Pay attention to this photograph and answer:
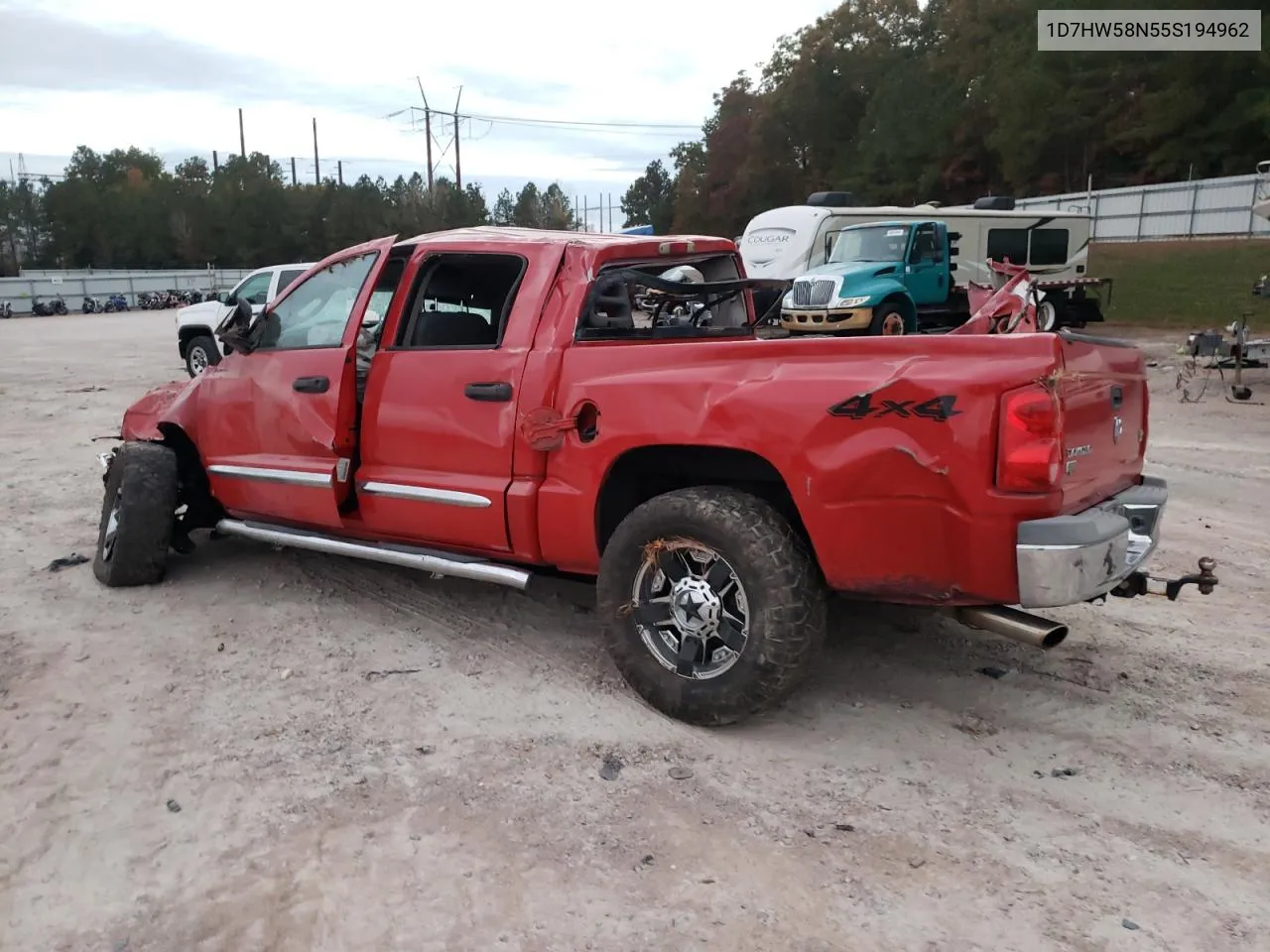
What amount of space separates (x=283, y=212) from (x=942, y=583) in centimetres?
7845

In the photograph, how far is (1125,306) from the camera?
23.5 m

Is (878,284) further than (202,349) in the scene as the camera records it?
No

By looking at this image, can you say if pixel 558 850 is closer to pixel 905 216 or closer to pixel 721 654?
pixel 721 654

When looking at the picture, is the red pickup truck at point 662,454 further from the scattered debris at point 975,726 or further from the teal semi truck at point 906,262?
the teal semi truck at point 906,262

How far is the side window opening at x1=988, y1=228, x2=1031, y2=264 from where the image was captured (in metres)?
21.7

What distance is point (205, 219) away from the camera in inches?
2827

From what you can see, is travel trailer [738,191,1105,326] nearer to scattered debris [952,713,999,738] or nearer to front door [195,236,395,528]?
front door [195,236,395,528]

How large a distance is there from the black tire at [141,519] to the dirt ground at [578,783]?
0.13m

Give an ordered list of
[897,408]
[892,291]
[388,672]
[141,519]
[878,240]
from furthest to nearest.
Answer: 1. [878,240]
2. [892,291]
3. [141,519]
4. [388,672]
5. [897,408]

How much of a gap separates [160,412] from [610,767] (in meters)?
3.77

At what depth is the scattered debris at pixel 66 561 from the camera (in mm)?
5922

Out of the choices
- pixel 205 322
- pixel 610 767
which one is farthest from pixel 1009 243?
pixel 610 767

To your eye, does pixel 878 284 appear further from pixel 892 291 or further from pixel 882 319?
pixel 882 319

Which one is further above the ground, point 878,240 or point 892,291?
point 878,240
